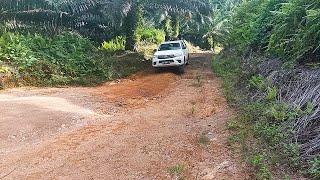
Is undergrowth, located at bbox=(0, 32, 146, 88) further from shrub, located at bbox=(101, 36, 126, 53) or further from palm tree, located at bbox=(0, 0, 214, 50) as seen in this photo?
Answer: shrub, located at bbox=(101, 36, 126, 53)

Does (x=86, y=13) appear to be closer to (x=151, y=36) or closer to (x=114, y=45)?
(x=114, y=45)

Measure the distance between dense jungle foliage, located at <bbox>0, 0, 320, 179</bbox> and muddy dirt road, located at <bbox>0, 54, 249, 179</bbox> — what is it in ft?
2.26

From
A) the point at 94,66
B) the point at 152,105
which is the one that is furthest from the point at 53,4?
the point at 152,105

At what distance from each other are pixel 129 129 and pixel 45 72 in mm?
7427

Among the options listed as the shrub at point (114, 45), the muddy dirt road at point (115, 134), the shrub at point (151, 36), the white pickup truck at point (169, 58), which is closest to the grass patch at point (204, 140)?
the muddy dirt road at point (115, 134)

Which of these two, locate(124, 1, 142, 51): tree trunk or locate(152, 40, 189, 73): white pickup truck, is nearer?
locate(152, 40, 189, 73): white pickup truck

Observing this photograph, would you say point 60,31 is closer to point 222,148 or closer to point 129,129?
point 129,129

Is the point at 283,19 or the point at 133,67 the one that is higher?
the point at 283,19

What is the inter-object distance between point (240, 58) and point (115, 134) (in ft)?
30.5

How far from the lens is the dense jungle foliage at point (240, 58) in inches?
257

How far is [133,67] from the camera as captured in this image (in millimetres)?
18531

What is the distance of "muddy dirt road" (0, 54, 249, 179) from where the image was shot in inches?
254

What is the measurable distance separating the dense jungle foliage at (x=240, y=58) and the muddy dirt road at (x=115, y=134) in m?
0.69

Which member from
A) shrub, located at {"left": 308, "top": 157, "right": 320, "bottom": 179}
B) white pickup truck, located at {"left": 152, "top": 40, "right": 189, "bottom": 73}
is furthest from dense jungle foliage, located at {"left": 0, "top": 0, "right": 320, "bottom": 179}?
white pickup truck, located at {"left": 152, "top": 40, "right": 189, "bottom": 73}
